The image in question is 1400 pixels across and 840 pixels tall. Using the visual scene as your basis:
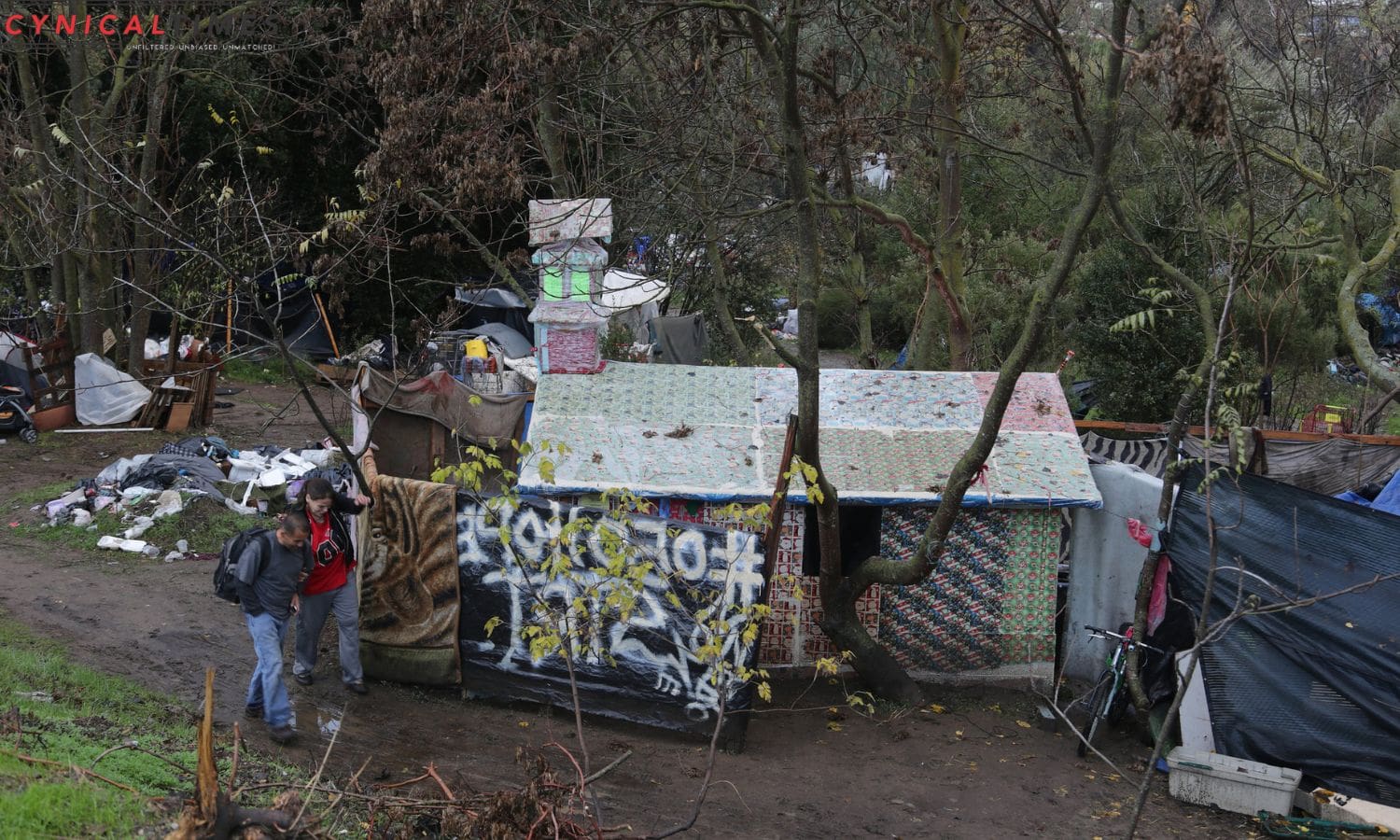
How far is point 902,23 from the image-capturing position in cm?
1444

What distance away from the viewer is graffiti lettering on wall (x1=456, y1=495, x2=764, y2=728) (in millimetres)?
7711

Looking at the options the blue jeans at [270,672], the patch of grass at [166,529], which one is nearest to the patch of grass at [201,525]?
the patch of grass at [166,529]

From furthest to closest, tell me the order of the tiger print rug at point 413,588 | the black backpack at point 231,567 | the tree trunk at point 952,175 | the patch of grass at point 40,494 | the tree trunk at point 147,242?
the tree trunk at point 147,242, the tree trunk at point 952,175, the patch of grass at point 40,494, the tiger print rug at point 413,588, the black backpack at point 231,567

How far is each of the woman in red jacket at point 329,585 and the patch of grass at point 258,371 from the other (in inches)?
617

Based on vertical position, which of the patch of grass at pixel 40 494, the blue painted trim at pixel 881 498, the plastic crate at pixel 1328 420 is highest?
the plastic crate at pixel 1328 420

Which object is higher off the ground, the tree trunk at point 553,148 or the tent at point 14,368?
Answer: the tree trunk at point 553,148

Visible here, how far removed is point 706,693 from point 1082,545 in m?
3.73

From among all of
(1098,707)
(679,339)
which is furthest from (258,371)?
(1098,707)

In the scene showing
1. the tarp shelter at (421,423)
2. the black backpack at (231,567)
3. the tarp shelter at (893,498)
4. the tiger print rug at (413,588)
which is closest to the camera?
the black backpack at (231,567)

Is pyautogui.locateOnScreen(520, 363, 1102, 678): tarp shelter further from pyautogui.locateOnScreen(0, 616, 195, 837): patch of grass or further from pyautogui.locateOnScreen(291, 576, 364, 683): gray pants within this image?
pyautogui.locateOnScreen(0, 616, 195, 837): patch of grass

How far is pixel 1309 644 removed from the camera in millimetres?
7516

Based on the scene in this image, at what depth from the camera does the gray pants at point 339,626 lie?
307 inches

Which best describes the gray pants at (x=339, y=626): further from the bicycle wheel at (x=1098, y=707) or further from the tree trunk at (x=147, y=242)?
the tree trunk at (x=147, y=242)

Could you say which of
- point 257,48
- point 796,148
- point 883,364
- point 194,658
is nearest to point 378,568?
point 194,658
